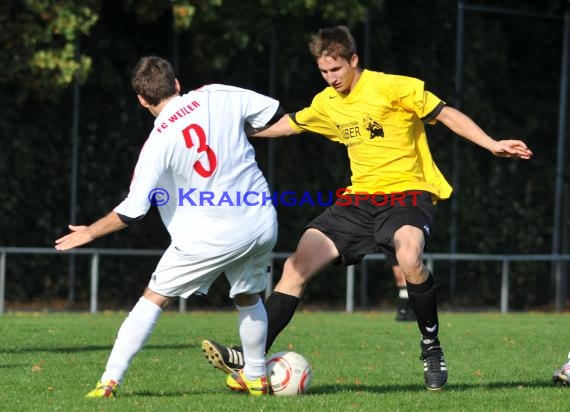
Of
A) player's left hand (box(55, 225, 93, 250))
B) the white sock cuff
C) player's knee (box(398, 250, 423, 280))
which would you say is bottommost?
the white sock cuff

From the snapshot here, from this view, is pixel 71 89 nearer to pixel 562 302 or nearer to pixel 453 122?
pixel 562 302

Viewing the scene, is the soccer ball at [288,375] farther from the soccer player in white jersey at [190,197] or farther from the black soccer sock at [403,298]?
the black soccer sock at [403,298]

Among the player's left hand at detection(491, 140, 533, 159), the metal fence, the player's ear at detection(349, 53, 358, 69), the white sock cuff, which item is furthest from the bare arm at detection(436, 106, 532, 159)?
the metal fence

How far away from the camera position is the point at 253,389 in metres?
7.57

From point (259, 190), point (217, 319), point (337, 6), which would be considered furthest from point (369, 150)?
point (337, 6)

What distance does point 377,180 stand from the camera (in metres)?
8.14

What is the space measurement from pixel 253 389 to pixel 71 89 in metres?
11.3

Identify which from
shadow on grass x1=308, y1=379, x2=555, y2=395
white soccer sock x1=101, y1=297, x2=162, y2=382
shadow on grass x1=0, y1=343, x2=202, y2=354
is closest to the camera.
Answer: white soccer sock x1=101, y1=297, x2=162, y2=382

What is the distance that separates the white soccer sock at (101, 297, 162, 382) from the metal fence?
33.4ft

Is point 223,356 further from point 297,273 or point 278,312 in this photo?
point 297,273

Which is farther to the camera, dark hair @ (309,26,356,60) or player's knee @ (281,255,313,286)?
player's knee @ (281,255,313,286)

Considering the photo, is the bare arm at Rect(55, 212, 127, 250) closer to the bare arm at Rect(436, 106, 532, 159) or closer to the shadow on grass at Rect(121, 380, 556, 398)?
the shadow on grass at Rect(121, 380, 556, 398)

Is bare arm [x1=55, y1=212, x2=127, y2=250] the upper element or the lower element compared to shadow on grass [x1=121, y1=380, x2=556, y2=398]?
upper

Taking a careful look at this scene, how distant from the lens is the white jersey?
22.7 feet
